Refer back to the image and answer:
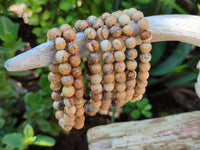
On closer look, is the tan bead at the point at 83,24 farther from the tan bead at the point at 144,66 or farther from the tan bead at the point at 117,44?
the tan bead at the point at 144,66

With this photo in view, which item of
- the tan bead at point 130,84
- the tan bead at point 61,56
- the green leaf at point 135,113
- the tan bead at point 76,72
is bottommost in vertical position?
the green leaf at point 135,113

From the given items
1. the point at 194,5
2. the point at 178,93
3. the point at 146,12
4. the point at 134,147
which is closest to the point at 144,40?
the point at 134,147

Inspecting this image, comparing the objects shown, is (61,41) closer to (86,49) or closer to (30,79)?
(86,49)

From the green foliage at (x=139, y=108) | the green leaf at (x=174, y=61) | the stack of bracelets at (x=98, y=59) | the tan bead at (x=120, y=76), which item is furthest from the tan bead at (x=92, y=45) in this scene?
the green leaf at (x=174, y=61)

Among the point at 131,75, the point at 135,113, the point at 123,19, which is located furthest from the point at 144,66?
the point at 135,113

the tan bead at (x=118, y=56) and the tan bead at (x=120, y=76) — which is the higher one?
the tan bead at (x=118, y=56)

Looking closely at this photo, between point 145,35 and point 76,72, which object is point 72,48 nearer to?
point 76,72

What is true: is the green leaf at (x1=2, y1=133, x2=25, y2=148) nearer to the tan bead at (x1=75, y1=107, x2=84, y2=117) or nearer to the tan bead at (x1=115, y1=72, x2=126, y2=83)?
the tan bead at (x1=75, y1=107, x2=84, y2=117)
